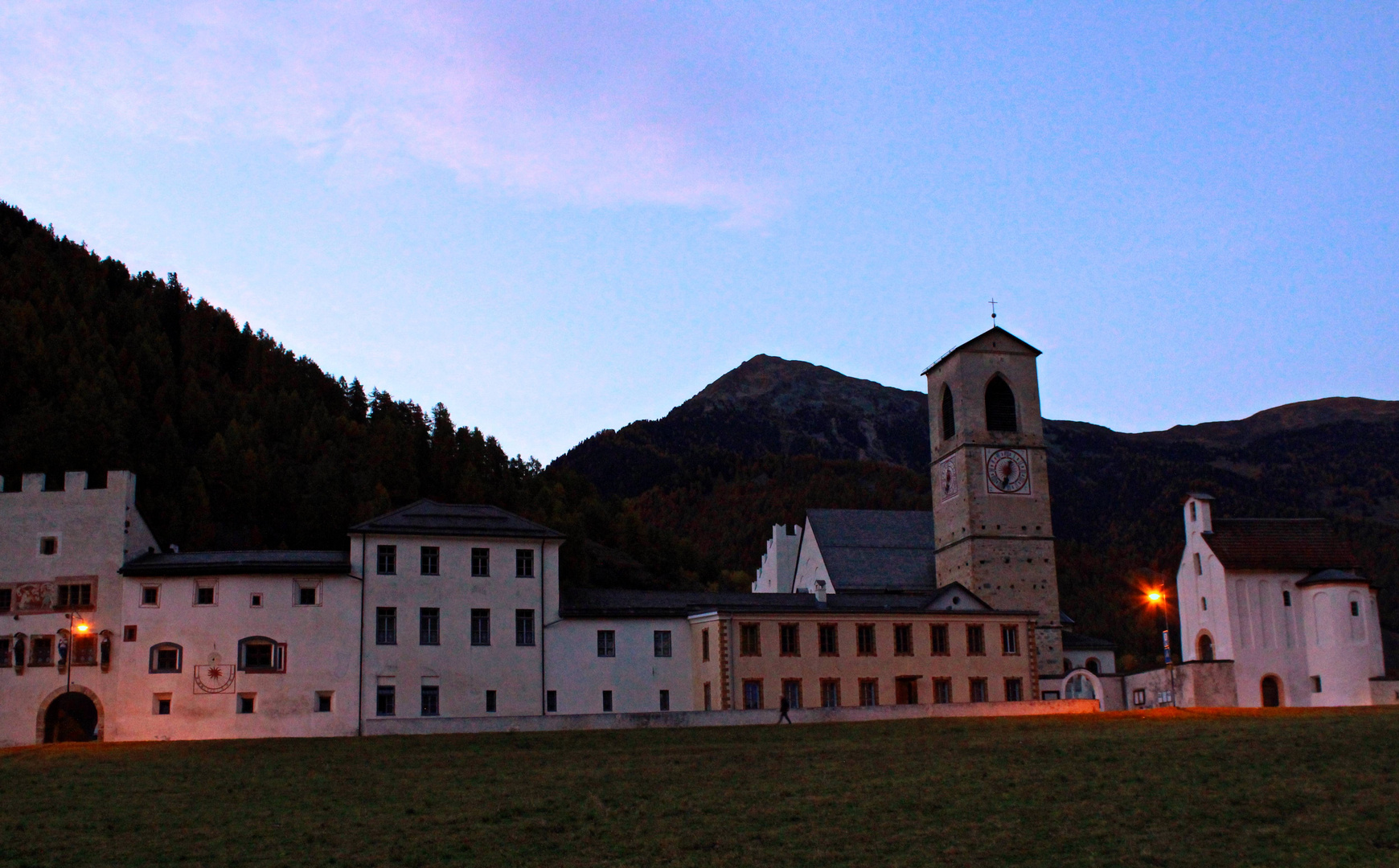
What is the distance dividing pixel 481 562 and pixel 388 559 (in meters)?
3.89

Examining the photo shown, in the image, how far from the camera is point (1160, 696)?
5928 cm

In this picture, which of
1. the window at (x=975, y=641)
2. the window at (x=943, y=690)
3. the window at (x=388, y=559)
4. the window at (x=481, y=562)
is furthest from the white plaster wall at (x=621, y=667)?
the window at (x=975, y=641)

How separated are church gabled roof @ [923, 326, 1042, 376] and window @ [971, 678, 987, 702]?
75.6ft

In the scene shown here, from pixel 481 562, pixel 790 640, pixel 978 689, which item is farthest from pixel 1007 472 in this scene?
pixel 481 562

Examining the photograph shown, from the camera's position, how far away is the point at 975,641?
208 ft

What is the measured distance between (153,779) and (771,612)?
3055 cm

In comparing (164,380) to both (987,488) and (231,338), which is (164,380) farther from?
(987,488)

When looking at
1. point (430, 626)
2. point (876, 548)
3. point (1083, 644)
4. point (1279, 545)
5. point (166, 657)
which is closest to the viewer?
point (166, 657)

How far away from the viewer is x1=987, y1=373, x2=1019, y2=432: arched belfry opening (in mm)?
79750

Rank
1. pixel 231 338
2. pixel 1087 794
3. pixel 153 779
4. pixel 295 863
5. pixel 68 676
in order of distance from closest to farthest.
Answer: pixel 295 863
pixel 1087 794
pixel 153 779
pixel 68 676
pixel 231 338

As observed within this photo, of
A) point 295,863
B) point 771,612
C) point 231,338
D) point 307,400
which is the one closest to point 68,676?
point 771,612

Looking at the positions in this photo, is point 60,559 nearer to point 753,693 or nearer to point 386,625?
point 386,625

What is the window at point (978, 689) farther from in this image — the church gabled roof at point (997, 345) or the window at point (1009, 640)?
the church gabled roof at point (997, 345)

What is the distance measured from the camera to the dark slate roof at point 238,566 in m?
56.3
